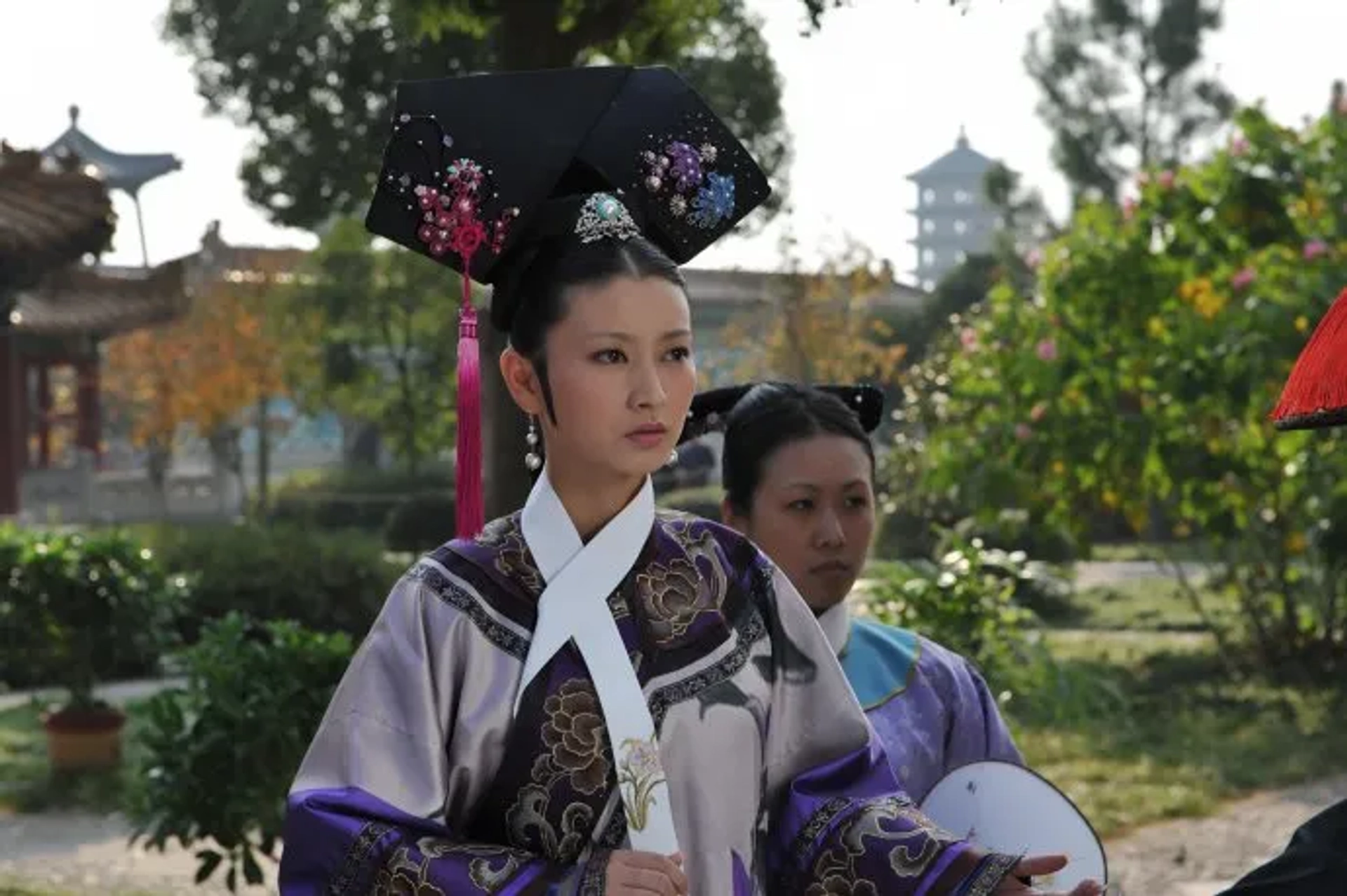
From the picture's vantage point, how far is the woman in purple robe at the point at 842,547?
316cm

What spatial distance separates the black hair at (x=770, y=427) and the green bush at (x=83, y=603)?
7303 millimetres

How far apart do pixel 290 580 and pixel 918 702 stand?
10.4m

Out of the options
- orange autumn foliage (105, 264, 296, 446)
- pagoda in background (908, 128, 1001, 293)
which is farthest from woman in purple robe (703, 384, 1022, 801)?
pagoda in background (908, 128, 1001, 293)

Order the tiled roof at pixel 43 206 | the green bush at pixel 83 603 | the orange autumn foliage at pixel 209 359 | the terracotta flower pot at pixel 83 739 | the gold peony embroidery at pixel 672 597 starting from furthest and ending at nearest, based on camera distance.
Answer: the orange autumn foliage at pixel 209 359 → the tiled roof at pixel 43 206 → the green bush at pixel 83 603 → the terracotta flower pot at pixel 83 739 → the gold peony embroidery at pixel 672 597

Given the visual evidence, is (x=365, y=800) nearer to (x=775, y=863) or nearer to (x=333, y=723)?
(x=333, y=723)

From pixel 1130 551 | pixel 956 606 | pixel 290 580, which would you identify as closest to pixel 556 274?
pixel 956 606

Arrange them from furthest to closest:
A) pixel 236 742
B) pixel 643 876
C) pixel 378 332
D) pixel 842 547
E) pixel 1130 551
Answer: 1. pixel 378 332
2. pixel 1130 551
3. pixel 236 742
4. pixel 842 547
5. pixel 643 876

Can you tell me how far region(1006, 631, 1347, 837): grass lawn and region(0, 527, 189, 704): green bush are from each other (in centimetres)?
404

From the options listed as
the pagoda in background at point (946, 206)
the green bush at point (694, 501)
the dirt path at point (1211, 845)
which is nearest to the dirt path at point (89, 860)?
the dirt path at point (1211, 845)

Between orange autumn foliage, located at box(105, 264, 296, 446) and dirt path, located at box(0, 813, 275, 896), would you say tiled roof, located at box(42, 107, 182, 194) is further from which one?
dirt path, located at box(0, 813, 275, 896)

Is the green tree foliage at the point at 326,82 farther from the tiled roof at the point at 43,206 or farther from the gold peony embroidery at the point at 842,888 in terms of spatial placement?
the gold peony embroidery at the point at 842,888

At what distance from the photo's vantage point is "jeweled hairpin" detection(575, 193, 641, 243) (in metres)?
2.52

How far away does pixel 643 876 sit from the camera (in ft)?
7.61

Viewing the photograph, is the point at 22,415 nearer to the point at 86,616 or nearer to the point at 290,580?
the point at 290,580
